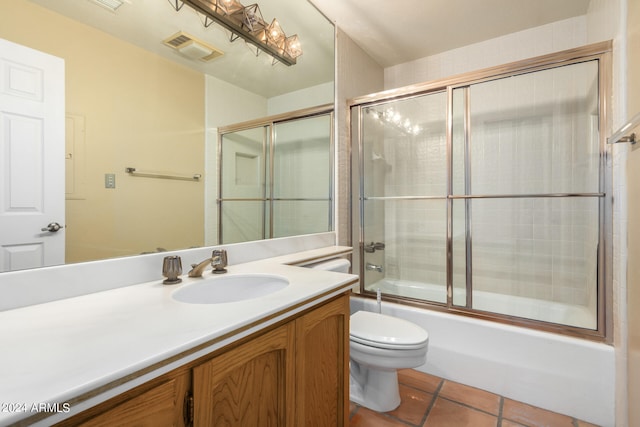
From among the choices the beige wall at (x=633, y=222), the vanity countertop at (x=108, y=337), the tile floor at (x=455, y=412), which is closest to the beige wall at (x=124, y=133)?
the vanity countertop at (x=108, y=337)

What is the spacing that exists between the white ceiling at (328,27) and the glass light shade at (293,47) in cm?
4

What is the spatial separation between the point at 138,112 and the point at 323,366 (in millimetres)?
1144

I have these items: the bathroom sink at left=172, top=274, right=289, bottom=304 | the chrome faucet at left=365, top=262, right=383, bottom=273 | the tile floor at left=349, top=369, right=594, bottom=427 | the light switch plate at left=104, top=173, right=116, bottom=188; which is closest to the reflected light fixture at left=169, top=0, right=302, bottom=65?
the light switch plate at left=104, top=173, right=116, bottom=188

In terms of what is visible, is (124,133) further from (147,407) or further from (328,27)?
(328,27)

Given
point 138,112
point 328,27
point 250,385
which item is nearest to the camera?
point 250,385

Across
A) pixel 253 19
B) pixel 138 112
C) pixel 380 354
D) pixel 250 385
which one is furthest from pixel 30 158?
pixel 380 354

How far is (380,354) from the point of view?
1.42m

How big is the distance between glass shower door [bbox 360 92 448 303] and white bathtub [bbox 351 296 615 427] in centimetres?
37

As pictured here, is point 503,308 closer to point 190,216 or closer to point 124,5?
point 190,216

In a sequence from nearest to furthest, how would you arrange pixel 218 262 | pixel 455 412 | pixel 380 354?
pixel 218 262 → pixel 380 354 → pixel 455 412

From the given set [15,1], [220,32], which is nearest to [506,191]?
[220,32]

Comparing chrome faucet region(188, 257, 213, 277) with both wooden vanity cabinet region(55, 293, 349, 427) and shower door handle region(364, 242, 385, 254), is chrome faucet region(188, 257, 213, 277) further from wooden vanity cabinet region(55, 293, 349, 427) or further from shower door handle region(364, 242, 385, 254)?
shower door handle region(364, 242, 385, 254)

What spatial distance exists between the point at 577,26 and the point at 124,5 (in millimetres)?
2744

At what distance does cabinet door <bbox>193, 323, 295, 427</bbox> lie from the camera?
65cm
